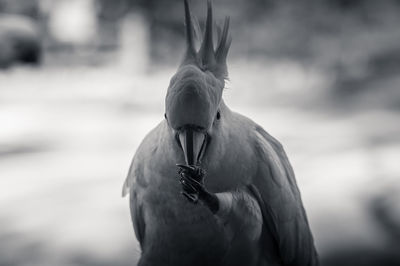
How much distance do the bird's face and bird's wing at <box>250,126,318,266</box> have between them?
34 cm

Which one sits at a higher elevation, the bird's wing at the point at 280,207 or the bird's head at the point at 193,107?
the bird's head at the point at 193,107

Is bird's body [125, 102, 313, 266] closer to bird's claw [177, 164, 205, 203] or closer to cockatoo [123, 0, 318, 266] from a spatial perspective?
cockatoo [123, 0, 318, 266]

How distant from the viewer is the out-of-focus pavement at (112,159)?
1834mm

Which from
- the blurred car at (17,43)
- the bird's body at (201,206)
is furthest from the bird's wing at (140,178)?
the blurred car at (17,43)

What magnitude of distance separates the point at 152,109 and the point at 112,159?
1.11m

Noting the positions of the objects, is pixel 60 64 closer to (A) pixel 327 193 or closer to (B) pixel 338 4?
(B) pixel 338 4

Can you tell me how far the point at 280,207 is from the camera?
1.15m

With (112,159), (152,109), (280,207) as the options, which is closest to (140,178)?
(280,207)

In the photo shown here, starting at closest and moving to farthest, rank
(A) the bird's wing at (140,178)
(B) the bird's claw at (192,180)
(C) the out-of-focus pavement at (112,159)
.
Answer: (B) the bird's claw at (192,180) < (A) the bird's wing at (140,178) < (C) the out-of-focus pavement at (112,159)

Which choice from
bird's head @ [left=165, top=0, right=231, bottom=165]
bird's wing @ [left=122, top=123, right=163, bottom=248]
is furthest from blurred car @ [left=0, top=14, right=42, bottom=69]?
bird's head @ [left=165, top=0, right=231, bottom=165]

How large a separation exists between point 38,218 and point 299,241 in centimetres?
129

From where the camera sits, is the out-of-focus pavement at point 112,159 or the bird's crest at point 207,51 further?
the out-of-focus pavement at point 112,159

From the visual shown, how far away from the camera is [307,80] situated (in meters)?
5.41

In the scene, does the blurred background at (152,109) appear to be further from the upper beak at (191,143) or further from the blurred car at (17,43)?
the upper beak at (191,143)
